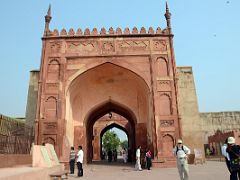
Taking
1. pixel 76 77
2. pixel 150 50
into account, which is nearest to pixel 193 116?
pixel 150 50

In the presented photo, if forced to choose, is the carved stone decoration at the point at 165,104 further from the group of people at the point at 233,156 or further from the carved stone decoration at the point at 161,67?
the group of people at the point at 233,156

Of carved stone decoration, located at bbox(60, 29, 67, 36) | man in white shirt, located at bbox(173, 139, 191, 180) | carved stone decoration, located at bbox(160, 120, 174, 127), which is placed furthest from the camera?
carved stone decoration, located at bbox(60, 29, 67, 36)

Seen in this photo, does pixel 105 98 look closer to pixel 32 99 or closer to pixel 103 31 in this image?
pixel 103 31

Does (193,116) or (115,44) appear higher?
(115,44)

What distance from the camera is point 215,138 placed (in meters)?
21.3

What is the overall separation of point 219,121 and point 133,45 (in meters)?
17.3

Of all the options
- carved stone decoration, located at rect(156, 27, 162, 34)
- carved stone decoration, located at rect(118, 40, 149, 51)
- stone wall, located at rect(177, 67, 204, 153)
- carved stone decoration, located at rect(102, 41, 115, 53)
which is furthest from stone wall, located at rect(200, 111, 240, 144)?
carved stone decoration, located at rect(102, 41, 115, 53)

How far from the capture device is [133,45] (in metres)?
12.6

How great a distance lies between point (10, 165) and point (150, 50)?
8729mm

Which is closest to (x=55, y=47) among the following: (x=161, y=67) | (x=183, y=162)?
(x=161, y=67)

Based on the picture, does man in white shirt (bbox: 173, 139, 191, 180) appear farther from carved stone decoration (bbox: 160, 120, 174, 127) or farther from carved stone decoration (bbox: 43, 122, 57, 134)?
carved stone decoration (bbox: 43, 122, 57, 134)

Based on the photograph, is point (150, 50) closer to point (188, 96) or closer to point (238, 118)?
point (188, 96)

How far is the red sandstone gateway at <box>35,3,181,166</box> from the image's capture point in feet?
36.8

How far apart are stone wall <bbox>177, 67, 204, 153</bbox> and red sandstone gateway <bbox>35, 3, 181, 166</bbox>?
2.48 meters
